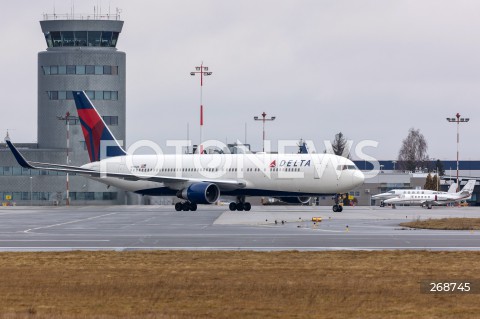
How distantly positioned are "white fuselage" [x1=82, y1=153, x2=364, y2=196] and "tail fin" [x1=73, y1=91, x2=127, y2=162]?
3.52ft

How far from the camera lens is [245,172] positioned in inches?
3041

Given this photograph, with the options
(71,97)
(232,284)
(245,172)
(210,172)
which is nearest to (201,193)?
(245,172)

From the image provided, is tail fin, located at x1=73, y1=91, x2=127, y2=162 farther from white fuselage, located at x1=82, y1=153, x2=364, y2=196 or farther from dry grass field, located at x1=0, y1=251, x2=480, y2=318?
dry grass field, located at x1=0, y1=251, x2=480, y2=318

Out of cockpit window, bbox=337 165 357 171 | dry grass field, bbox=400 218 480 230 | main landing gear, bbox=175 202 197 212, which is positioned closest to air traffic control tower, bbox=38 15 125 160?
main landing gear, bbox=175 202 197 212

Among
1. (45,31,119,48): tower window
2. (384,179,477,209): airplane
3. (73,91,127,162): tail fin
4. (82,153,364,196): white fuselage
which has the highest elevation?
(45,31,119,48): tower window

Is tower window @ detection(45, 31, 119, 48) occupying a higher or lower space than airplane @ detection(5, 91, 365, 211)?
higher

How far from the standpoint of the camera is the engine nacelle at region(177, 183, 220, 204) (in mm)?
74938

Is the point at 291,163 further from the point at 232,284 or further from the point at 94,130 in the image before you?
the point at 232,284

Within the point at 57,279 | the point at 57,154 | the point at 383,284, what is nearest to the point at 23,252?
the point at 57,279

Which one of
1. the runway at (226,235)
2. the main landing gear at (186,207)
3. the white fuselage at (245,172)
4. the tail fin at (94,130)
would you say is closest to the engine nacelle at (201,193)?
the main landing gear at (186,207)

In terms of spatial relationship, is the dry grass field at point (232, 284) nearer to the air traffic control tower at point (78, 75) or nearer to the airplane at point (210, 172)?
the airplane at point (210, 172)

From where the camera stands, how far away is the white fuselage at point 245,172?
7356cm

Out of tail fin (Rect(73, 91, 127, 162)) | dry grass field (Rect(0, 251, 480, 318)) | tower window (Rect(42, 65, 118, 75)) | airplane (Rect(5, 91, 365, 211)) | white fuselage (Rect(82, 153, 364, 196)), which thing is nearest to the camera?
dry grass field (Rect(0, 251, 480, 318))

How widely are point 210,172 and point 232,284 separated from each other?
54.1 metres
